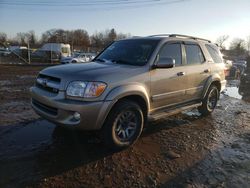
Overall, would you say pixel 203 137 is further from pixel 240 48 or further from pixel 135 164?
pixel 240 48

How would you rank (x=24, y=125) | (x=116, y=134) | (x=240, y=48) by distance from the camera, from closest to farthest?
(x=116, y=134)
(x=24, y=125)
(x=240, y=48)

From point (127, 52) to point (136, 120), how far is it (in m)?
1.45

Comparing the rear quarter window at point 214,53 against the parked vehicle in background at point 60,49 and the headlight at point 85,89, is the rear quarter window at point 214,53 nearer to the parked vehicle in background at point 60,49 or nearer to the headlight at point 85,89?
the headlight at point 85,89

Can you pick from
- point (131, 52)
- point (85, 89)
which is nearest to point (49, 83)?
point (85, 89)

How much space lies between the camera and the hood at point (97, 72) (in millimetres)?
3943

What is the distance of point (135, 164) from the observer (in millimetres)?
3998

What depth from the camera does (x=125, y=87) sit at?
164 inches

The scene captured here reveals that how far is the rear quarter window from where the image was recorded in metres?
6.74

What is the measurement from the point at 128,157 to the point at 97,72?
1497mm

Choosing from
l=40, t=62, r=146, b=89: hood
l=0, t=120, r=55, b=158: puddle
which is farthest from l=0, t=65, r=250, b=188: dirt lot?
l=40, t=62, r=146, b=89: hood

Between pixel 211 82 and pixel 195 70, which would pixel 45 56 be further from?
pixel 195 70

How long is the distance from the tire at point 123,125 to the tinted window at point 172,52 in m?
1.30

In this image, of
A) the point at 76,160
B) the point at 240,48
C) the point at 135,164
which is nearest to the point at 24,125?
the point at 76,160

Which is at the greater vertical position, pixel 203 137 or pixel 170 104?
pixel 170 104
